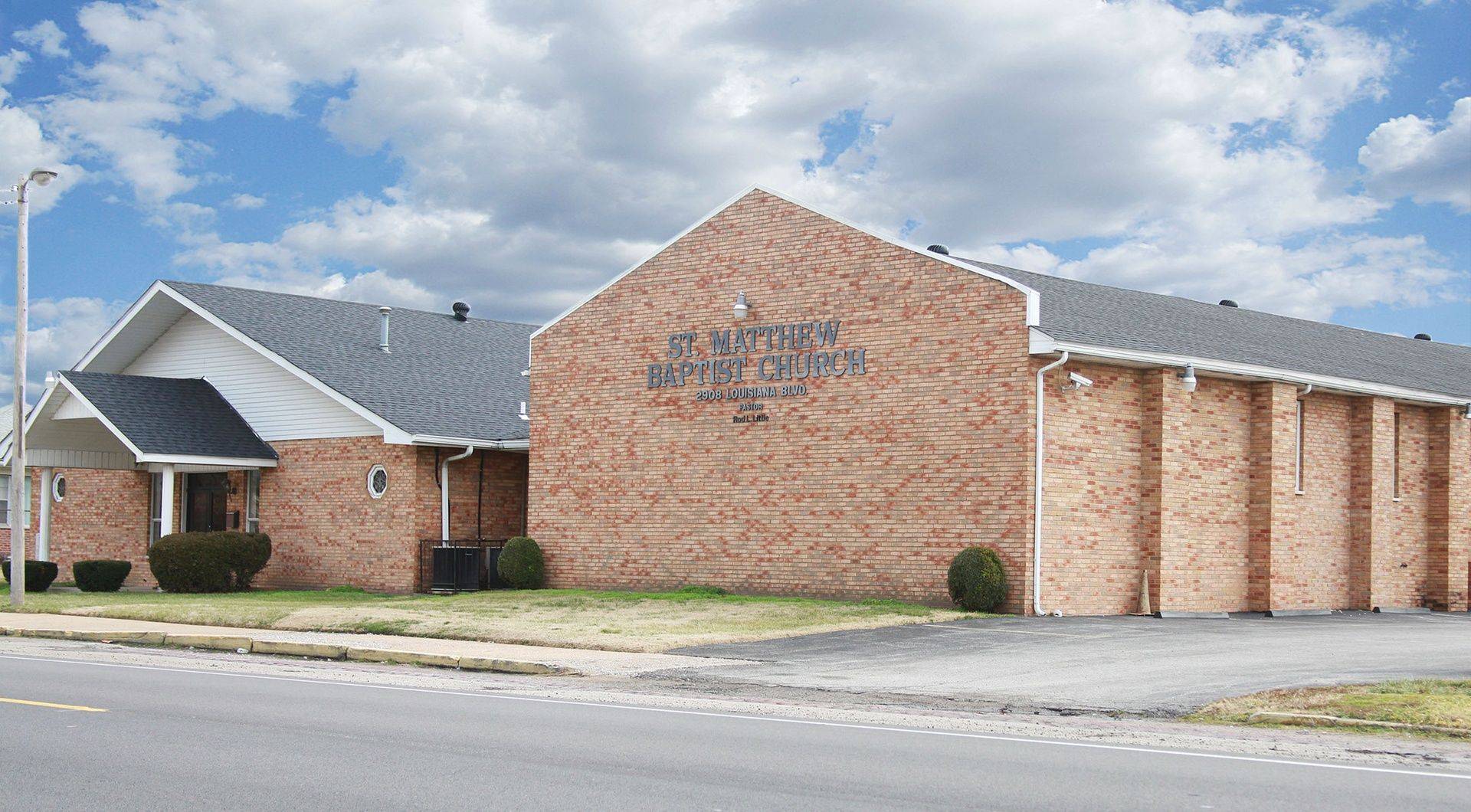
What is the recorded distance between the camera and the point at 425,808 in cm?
784

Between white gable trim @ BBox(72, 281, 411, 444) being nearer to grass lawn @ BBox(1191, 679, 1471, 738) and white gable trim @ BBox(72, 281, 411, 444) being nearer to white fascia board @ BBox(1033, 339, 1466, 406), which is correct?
white fascia board @ BBox(1033, 339, 1466, 406)

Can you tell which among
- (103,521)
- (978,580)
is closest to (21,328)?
(103,521)

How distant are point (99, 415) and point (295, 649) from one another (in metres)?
13.7

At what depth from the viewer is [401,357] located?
33219 millimetres

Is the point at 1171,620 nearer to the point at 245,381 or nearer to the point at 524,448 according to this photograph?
the point at 524,448

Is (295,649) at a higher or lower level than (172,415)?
lower

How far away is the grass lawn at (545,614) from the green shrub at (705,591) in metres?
0.24

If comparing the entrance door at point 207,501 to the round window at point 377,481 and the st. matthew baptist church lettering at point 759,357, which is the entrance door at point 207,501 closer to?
the round window at point 377,481

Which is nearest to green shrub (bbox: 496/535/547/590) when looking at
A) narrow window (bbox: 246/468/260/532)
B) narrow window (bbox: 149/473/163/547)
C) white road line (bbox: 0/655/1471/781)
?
narrow window (bbox: 246/468/260/532)

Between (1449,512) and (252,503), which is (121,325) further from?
(1449,512)

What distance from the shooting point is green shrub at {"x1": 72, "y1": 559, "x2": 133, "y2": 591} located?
99.5 ft

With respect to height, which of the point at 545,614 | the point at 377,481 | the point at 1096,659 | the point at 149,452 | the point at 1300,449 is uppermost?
the point at 1300,449

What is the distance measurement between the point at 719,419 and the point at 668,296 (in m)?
2.60

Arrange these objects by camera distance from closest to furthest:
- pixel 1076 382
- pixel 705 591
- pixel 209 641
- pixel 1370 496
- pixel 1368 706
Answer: pixel 1368 706 → pixel 209 641 → pixel 1076 382 → pixel 705 591 → pixel 1370 496
